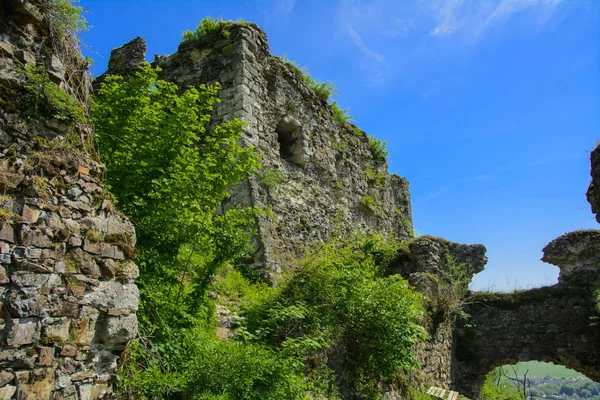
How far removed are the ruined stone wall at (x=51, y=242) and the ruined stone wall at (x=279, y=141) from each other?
180 inches

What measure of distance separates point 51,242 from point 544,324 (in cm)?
1203

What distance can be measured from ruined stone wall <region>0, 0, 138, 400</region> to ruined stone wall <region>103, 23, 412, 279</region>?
457cm

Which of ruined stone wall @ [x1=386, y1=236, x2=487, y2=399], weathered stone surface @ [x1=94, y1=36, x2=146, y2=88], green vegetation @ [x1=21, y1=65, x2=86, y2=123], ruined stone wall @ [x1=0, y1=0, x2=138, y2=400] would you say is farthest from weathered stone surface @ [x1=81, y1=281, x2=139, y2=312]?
weathered stone surface @ [x1=94, y1=36, x2=146, y2=88]

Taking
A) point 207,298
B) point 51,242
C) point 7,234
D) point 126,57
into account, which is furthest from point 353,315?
point 126,57

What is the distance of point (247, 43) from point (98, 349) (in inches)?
301

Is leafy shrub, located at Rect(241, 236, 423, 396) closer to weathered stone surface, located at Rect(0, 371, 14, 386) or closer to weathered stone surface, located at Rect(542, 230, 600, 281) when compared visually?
weathered stone surface, located at Rect(0, 371, 14, 386)

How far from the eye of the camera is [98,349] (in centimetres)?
321

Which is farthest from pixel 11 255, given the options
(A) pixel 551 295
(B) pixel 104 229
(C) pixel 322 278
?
(A) pixel 551 295

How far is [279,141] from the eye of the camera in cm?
1057

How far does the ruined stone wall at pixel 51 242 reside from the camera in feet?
8.89

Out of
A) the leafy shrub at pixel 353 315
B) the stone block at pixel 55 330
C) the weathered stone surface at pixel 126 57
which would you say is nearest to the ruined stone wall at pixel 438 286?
the leafy shrub at pixel 353 315

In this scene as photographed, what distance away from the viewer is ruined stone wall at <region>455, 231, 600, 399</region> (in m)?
10.8

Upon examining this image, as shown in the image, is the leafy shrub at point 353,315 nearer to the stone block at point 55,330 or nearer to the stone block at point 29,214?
the stone block at point 55,330

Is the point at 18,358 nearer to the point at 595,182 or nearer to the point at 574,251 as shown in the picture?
the point at 595,182
